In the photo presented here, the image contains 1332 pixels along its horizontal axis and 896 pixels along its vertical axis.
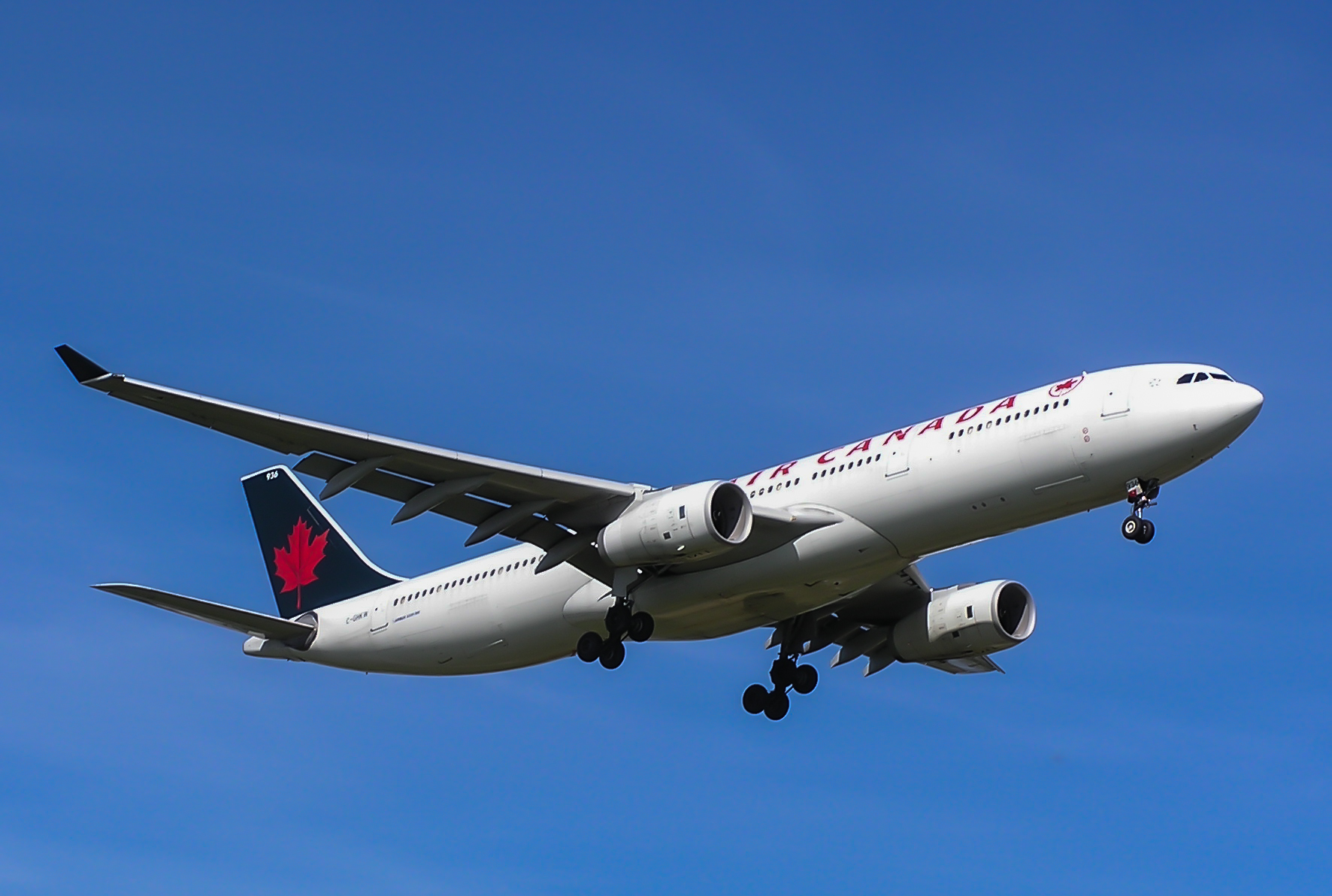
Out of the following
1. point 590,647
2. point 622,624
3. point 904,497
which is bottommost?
point 590,647

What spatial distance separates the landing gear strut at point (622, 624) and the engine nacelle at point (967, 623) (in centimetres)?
661

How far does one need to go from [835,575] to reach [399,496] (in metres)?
8.23

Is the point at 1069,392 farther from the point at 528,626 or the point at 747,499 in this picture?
the point at 528,626

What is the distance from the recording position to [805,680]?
3553 cm

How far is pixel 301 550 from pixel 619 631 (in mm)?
12219

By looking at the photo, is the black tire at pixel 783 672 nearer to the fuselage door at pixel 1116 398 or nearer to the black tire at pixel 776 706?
the black tire at pixel 776 706

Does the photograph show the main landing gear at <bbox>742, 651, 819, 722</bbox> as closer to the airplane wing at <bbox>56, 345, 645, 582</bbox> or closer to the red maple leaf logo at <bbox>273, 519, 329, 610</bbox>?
the airplane wing at <bbox>56, 345, 645, 582</bbox>

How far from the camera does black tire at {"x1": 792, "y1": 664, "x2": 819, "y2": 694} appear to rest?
3550cm

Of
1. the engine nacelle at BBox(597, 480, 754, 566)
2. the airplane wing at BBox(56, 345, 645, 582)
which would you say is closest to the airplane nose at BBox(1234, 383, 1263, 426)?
the engine nacelle at BBox(597, 480, 754, 566)

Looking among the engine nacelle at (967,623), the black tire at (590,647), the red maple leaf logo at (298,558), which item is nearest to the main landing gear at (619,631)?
the black tire at (590,647)

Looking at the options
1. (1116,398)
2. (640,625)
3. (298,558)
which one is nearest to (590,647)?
(640,625)

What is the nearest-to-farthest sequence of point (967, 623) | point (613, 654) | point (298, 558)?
1. point (613, 654)
2. point (967, 623)
3. point (298, 558)

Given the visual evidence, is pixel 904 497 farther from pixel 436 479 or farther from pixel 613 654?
pixel 436 479

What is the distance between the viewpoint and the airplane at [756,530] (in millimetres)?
27750
